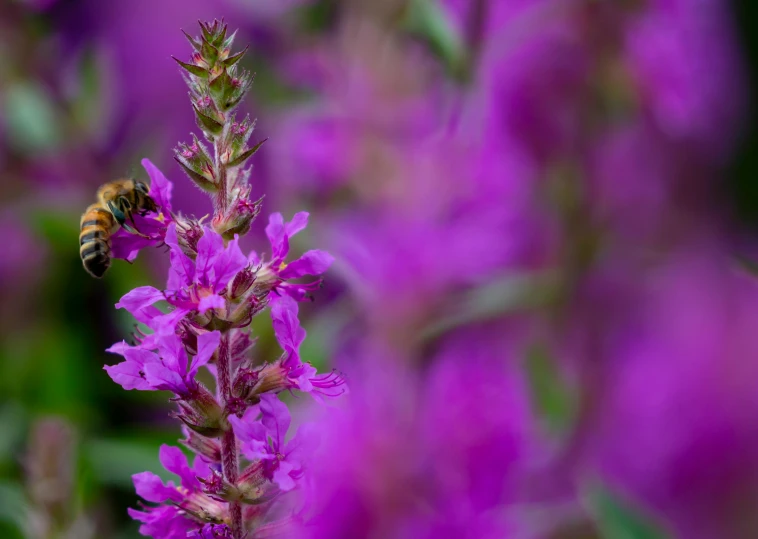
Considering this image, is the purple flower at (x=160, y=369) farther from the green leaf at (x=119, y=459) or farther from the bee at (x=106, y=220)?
the green leaf at (x=119, y=459)

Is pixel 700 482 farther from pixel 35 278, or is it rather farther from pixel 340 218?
pixel 35 278

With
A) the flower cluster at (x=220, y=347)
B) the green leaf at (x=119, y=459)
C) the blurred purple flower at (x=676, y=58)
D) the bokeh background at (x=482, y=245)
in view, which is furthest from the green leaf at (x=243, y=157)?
the blurred purple flower at (x=676, y=58)

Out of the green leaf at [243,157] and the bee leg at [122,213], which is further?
the bee leg at [122,213]

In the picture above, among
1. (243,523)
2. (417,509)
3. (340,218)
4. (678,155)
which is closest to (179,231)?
(243,523)

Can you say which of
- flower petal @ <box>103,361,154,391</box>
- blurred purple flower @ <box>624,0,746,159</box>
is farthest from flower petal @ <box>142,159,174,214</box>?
blurred purple flower @ <box>624,0,746,159</box>

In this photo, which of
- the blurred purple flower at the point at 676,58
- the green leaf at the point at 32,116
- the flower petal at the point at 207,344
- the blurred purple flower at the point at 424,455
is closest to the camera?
the flower petal at the point at 207,344

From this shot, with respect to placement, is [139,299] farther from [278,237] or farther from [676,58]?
[676,58]

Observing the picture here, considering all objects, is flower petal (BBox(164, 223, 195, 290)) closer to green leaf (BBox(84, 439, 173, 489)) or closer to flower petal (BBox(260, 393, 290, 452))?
flower petal (BBox(260, 393, 290, 452))
